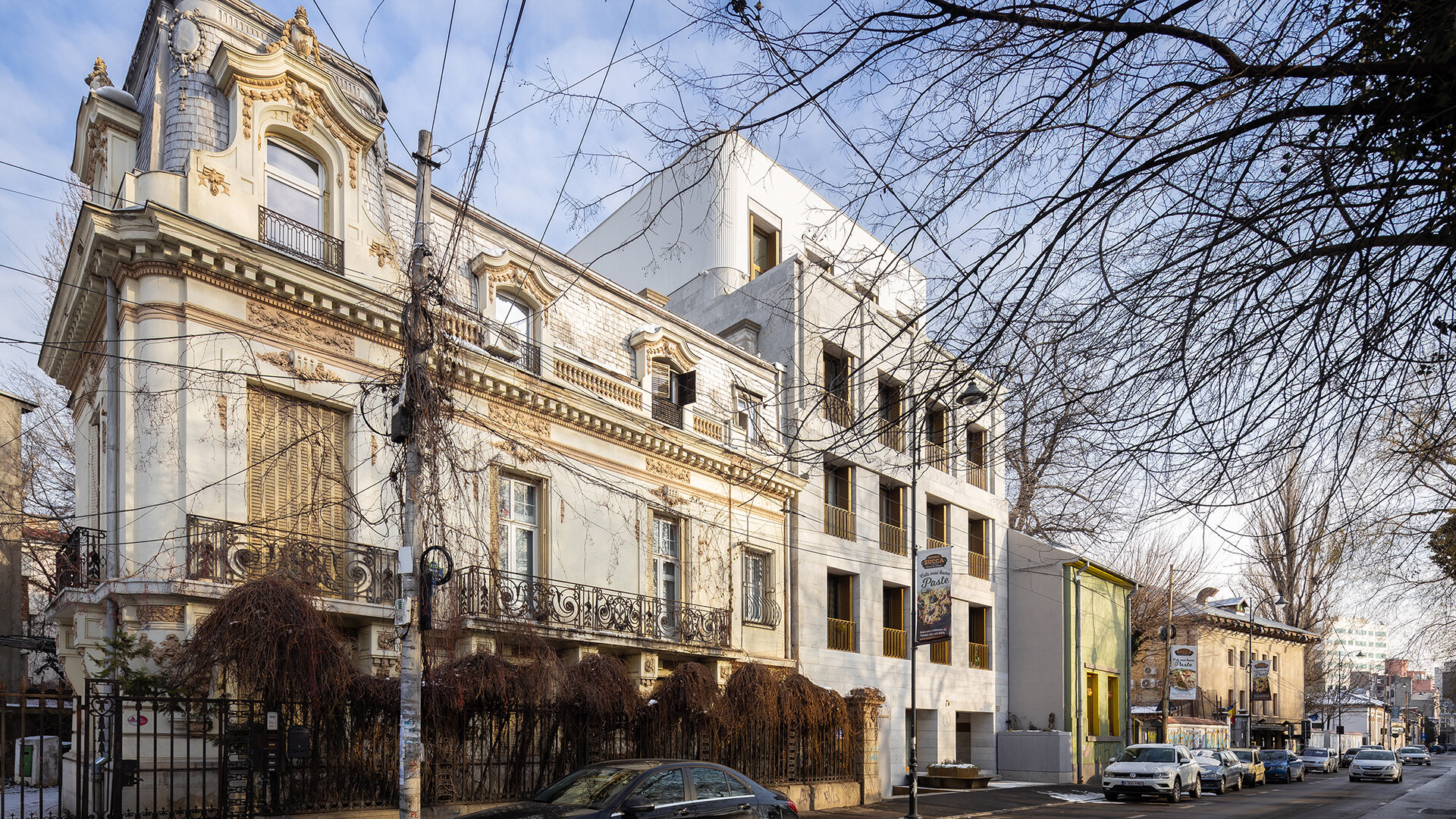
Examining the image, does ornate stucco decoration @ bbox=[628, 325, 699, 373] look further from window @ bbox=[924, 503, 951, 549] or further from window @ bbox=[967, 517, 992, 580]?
window @ bbox=[967, 517, 992, 580]

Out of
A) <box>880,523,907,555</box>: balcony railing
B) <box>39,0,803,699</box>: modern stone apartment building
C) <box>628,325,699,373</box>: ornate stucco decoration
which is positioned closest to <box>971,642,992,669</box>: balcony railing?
<box>880,523,907,555</box>: balcony railing

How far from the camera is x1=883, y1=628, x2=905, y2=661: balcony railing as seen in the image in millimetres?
33094

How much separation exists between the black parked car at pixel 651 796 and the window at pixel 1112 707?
3323 centimetres

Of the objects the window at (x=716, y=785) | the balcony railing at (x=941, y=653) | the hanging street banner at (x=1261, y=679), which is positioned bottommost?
the hanging street banner at (x=1261, y=679)

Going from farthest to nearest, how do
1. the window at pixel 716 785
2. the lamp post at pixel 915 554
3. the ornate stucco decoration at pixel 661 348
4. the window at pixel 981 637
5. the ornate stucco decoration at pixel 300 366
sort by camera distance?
the window at pixel 981 637
the ornate stucco decoration at pixel 661 348
the ornate stucco decoration at pixel 300 366
the window at pixel 716 785
the lamp post at pixel 915 554

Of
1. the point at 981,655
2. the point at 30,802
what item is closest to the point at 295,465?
the point at 30,802

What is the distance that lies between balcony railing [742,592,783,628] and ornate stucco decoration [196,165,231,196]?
15.7 metres

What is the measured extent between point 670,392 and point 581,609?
6478 mm

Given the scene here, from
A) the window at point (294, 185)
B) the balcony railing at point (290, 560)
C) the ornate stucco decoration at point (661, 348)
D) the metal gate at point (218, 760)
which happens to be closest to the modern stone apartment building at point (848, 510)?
the ornate stucco decoration at point (661, 348)

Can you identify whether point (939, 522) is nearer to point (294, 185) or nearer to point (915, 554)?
point (915, 554)

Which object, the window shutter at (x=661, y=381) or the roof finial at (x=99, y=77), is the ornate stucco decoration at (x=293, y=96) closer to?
the roof finial at (x=99, y=77)

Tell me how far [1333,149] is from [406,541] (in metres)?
10.7

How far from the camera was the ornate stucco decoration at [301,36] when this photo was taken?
18016 mm

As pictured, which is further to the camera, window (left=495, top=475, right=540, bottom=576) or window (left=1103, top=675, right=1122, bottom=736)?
window (left=1103, top=675, right=1122, bottom=736)
